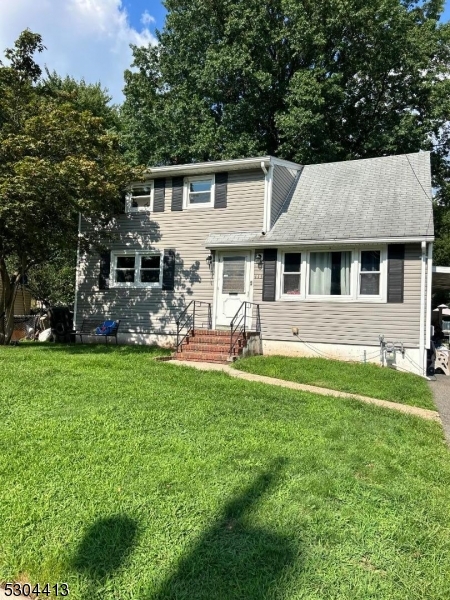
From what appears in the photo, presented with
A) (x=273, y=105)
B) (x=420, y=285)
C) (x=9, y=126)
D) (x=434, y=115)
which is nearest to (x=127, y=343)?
(x=9, y=126)

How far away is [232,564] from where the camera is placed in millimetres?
2494

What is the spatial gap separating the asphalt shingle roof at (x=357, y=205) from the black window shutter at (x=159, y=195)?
221 centimetres

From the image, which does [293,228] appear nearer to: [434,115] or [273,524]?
[273,524]

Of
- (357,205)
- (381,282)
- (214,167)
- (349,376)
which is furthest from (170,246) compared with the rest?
(349,376)

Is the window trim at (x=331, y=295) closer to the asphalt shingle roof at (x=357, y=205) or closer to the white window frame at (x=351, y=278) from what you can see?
the white window frame at (x=351, y=278)

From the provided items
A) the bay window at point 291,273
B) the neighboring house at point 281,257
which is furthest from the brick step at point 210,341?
the bay window at point 291,273

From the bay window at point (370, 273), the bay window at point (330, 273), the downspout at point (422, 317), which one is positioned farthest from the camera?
the bay window at point (330, 273)

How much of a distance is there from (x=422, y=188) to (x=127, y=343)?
943 centimetres

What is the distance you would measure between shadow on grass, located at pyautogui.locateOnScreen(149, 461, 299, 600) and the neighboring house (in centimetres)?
818

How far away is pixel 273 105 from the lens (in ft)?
68.6

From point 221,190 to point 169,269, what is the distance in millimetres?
2769

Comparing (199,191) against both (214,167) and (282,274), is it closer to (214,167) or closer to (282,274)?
(214,167)

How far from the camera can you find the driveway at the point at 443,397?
596 centimetres

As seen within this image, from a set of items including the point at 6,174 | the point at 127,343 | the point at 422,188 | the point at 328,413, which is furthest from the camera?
the point at 127,343
